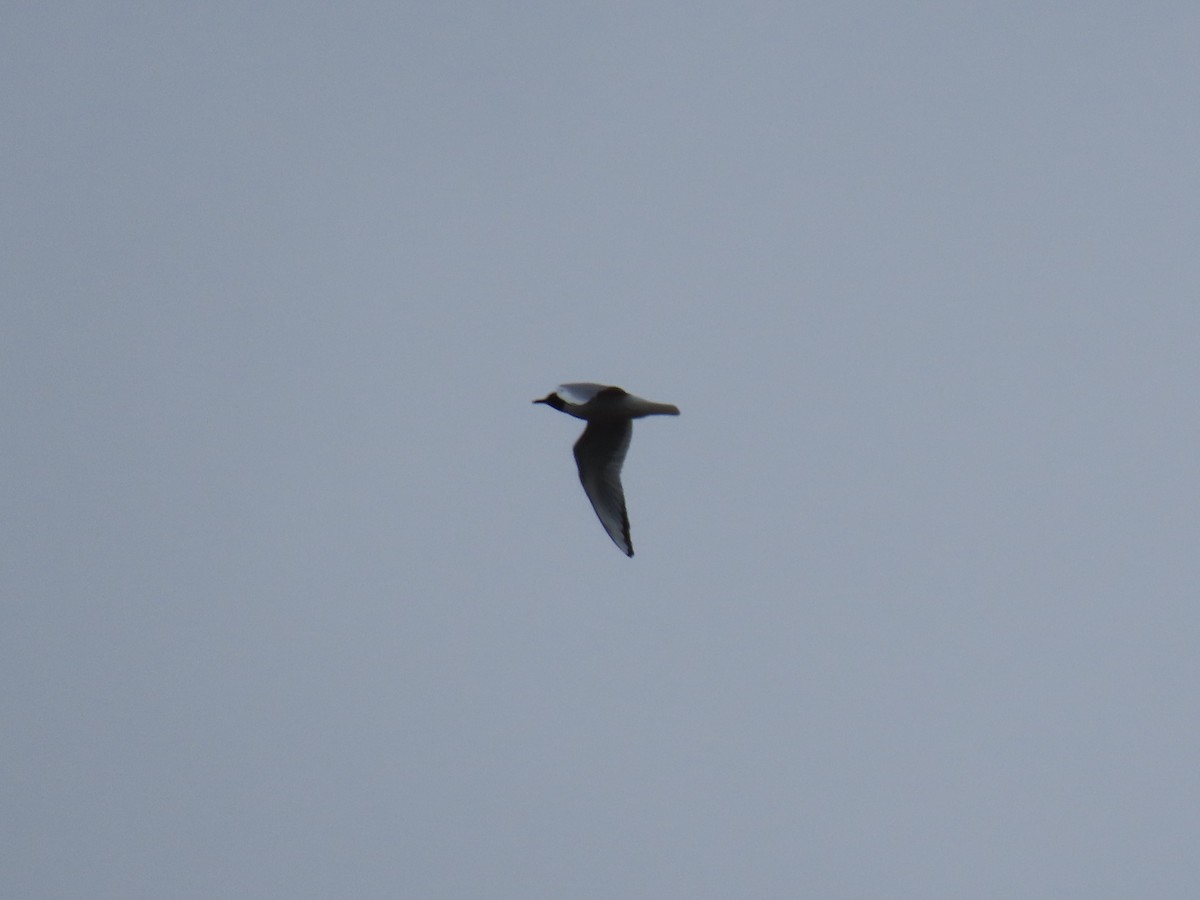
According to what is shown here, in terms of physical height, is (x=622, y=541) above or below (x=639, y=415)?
below

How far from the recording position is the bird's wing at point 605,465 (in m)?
15.3

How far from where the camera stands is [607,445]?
50.6 feet

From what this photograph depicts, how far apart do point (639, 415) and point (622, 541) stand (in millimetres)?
1068

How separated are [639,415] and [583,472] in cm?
69

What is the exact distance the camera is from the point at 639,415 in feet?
49.8

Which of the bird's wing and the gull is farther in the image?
the bird's wing

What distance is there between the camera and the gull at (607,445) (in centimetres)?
1498

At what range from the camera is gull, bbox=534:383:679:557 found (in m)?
15.0

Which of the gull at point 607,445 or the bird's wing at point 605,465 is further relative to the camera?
the bird's wing at point 605,465

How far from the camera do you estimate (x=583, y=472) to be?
50.3 ft

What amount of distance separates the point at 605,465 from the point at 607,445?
17 cm

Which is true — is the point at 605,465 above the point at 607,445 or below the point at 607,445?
below

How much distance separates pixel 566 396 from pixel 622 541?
A: 131 centimetres

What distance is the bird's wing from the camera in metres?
15.3
